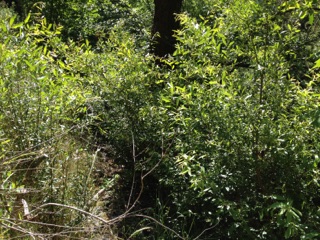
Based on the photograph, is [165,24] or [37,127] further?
[165,24]

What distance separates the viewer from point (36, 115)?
355cm

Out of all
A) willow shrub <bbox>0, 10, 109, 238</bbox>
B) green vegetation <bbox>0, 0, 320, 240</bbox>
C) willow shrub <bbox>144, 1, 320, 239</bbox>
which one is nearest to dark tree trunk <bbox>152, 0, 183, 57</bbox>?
green vegetation <bbox>0, 0, 320, 240</bbox>

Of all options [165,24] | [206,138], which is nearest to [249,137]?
[206,138]

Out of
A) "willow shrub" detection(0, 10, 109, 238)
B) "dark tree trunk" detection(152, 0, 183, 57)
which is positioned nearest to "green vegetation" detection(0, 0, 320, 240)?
"willow shrub" detection(0, 10, 109, 238)

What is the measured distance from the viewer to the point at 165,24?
576cm

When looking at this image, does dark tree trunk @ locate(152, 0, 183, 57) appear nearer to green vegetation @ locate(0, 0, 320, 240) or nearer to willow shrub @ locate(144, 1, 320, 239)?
green vegetation @ locate(0, 0, 320, 240)

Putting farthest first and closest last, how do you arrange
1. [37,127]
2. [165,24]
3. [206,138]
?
[165,24] < [206,138] < [37,127]

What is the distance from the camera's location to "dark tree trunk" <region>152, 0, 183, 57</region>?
5719 mm

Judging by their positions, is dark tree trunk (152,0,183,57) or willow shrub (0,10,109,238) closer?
willow shrub (0,10,109,238)

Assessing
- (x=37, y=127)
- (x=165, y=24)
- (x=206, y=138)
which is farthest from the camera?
(x=165, y=24)

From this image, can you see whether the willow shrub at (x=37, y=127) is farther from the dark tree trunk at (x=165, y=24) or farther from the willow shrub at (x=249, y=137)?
the dark tree trunk at (x=165, y=24)

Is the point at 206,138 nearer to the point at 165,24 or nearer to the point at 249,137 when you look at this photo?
the point at 249,137

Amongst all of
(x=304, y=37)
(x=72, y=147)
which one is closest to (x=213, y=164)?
(x=72, y=147)

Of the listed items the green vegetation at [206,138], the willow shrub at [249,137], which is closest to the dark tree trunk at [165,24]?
the green vegetation at [206,138]
